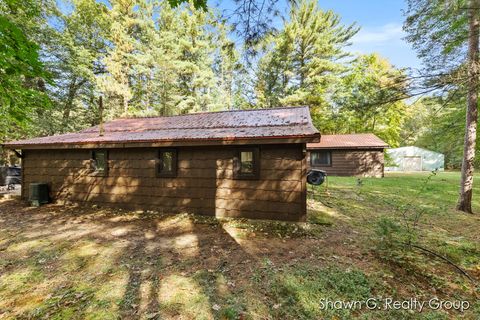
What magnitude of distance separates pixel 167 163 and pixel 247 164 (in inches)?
99.5

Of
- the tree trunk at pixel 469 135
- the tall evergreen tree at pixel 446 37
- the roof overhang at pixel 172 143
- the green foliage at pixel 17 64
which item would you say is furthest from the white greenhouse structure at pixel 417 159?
A: the green foliage at pixel 17 64

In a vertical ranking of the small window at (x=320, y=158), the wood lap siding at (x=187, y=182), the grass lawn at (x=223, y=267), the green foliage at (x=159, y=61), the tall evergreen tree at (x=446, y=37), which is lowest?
the grass lawn at (x=223, y=267)

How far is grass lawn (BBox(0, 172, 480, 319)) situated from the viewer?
2850mm

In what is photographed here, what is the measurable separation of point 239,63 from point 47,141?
307 inches

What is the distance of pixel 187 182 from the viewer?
6750mm

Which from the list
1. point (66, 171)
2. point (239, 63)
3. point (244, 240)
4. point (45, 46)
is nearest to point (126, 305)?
point (244, 240)

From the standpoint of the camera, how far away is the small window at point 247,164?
19.8ft

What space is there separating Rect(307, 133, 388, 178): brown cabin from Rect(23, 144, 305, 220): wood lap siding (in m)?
12.6

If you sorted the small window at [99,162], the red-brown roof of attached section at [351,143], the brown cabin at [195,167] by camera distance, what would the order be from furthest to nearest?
the red-brown roof of attached section at [351,143] → the small window at [99,162] → the brown cabin at [195,167]

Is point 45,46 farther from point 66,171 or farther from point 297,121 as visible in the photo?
point 297,121

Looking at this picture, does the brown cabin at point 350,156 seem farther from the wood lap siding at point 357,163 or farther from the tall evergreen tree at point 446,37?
the tall evergreen tree at point 446,37

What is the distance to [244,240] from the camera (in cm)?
501

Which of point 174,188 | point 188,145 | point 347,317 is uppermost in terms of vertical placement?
point 188,145

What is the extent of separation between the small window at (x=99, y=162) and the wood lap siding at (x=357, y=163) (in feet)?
50.4
